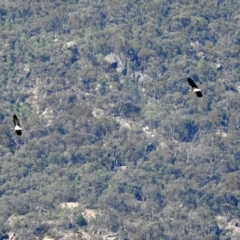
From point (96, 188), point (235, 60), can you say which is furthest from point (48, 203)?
point (235, 60)

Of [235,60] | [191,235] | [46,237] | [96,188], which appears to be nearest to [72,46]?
[235,60]

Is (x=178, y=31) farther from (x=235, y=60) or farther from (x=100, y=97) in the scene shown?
(x=100, y=97)

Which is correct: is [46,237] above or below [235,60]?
above

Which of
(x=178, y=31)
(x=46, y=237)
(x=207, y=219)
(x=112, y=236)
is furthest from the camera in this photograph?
(x=178, y=31)

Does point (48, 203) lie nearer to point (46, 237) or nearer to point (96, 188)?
point (96, 188)

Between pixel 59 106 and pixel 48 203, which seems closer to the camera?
pixel 48 203

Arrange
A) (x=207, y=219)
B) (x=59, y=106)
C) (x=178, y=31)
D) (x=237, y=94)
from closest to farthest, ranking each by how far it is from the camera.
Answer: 1. (x=207, y=219)
2. (x=59, y=106)
3. (x=237, y=94)
4. (x=178, y=31)
